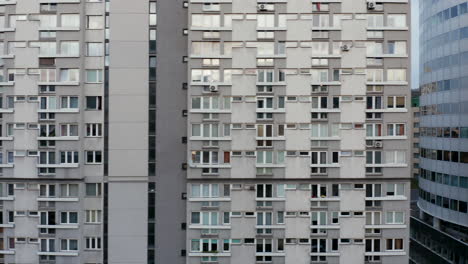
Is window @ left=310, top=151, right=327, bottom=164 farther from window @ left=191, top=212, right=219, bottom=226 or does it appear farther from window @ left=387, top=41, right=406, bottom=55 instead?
window @ left=387, top=41, right=406, bottom=55

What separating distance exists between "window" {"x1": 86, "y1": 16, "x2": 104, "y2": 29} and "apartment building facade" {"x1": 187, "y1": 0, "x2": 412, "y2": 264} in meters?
4.63

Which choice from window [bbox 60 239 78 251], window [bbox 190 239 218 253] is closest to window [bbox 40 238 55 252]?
window [bbox 60 239 78 251]

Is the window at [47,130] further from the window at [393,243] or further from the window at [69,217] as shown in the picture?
the window at [393,243]

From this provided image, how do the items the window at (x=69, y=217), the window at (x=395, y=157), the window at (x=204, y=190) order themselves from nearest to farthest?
the window at (x=395, y=157) < the window at (x=204, y=190) < the window at (x=69, y=217)

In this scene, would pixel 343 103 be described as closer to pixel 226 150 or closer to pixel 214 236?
pixel 226 150

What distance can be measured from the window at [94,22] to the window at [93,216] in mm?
9421

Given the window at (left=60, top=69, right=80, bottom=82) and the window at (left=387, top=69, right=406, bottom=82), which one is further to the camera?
the window at (left=60, top=69, right=80, bottom=82)

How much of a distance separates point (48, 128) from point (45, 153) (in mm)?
1286

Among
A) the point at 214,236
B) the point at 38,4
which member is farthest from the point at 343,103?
the point at 38,4

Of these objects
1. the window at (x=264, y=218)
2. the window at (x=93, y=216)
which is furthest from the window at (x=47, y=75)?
the window at (x=264, y=218)

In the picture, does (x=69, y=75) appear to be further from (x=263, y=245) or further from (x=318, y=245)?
(x=318, y=245)

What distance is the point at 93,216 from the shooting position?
67.9ft

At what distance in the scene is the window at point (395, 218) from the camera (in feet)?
66.3

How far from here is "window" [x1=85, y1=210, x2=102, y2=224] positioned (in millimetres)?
20625
